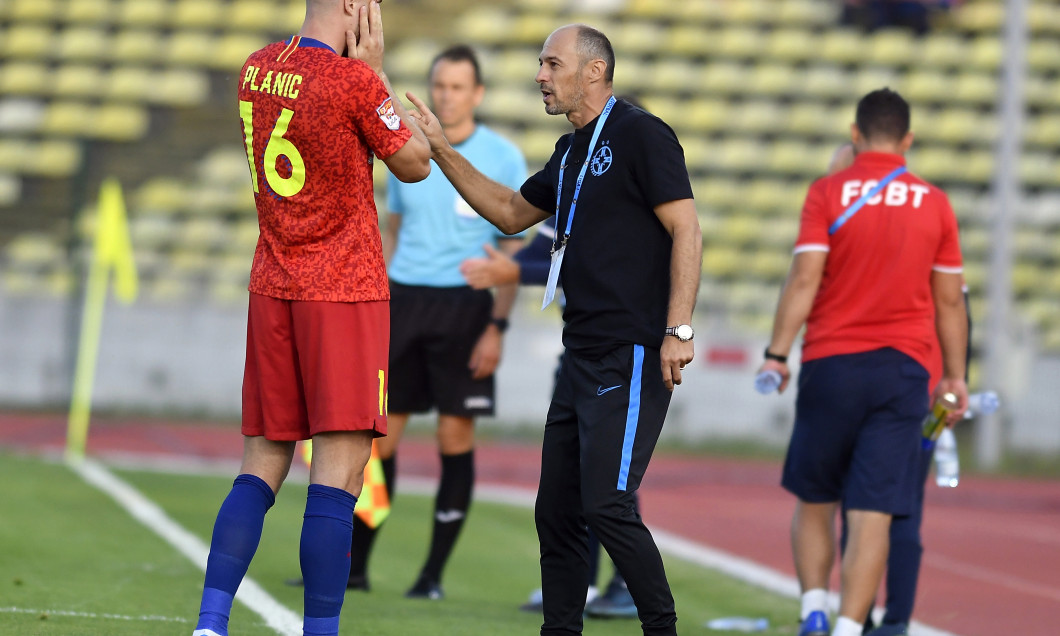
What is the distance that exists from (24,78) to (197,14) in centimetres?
224

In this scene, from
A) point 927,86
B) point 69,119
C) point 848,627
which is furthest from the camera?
point 927,86

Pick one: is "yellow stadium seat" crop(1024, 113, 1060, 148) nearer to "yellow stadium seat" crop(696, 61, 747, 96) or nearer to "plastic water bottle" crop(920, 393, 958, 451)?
"yellow stadium seat" crop(696, 61, 747, 96)

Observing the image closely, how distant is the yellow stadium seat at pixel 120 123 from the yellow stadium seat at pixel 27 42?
1158 mm

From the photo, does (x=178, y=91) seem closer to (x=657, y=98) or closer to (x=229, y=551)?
(x=657, y=98)

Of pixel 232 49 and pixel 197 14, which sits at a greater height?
pixel 197 14

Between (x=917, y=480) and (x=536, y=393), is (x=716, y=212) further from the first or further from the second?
(x=917, y=480)

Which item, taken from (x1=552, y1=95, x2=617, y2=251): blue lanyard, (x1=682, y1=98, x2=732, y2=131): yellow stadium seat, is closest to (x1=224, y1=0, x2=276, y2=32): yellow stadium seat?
(x1=682, y1=98, x2=732, y2=131): yellow stadium seat

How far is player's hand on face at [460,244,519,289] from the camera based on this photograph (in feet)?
15.6

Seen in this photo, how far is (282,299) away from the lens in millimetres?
3783

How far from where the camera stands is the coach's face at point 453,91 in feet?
18.7

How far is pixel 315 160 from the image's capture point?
3.70 metres

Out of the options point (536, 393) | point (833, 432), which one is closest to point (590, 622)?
point (833, 432)

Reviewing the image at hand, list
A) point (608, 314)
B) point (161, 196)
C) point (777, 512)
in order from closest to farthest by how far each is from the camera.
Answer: point (608, 314), point (777, 512), point (161, 196)

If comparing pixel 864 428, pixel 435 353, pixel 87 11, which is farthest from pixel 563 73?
pixel 87 11
